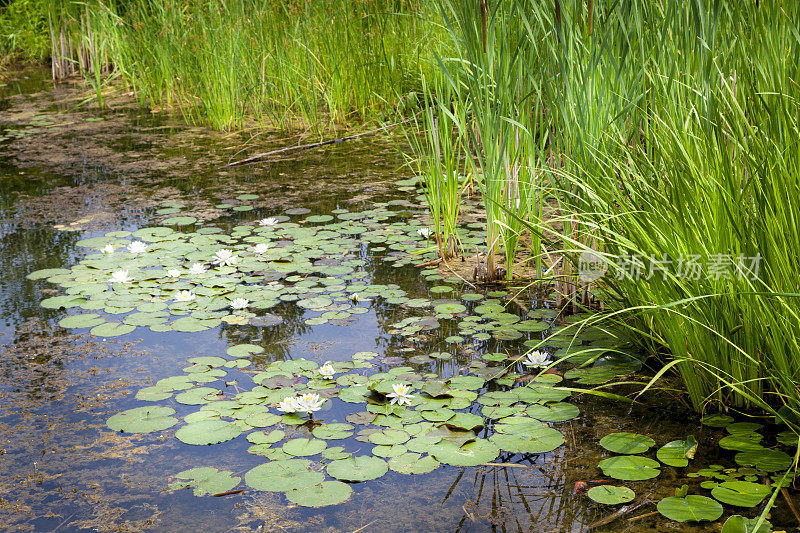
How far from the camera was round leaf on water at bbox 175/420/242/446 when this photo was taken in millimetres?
1872

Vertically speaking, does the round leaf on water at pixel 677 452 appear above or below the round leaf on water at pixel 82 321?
below

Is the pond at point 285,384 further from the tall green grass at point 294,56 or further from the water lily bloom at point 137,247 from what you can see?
the tall green grass at point 294,56

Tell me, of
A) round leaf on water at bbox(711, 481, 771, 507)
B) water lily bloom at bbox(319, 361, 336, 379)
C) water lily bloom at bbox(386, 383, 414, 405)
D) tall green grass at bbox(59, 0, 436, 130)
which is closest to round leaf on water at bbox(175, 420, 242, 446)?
water lily bloom at bbox(319, 361, 336, 379)

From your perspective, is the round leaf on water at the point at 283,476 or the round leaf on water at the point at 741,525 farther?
the round leaf on water at the point at 283,476

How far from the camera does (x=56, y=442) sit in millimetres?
1894

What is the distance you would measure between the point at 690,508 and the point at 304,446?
3.01 ft

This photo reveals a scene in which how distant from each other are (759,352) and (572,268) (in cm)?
83

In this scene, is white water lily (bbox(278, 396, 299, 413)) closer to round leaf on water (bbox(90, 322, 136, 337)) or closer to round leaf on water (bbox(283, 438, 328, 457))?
round leaf on water (bbox(283, 438, 328, 457))

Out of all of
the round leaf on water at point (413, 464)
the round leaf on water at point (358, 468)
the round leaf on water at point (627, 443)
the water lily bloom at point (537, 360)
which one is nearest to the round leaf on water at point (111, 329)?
the round leaf on water at point (358, 468)

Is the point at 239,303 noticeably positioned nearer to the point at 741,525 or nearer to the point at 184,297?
the point at 184,297

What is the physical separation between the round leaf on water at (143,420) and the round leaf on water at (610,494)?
1112mm

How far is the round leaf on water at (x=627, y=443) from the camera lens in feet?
5.82

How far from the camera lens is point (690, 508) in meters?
1.53

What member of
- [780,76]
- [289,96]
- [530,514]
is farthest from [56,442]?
[289,96]
